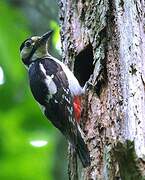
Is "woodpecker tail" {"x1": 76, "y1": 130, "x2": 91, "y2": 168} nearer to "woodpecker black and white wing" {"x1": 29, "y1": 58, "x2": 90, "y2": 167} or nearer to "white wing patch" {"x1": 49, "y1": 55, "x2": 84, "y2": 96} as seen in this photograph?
"woodpecker black and white wing" {"x1": 29, "y1": 58, "x2": 90, "y2": 167}

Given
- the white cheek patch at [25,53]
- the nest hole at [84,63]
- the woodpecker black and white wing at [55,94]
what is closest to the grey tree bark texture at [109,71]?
the nest hole at [84,63]

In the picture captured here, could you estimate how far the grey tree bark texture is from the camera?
8.96 ft

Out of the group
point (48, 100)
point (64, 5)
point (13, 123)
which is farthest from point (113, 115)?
point (13, 123)

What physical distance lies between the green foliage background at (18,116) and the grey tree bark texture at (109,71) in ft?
1.77

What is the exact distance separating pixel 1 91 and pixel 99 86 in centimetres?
126

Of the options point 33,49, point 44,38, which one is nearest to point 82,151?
point 44,38

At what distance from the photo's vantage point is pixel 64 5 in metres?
4.10

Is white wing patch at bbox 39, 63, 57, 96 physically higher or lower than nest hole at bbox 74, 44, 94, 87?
lower

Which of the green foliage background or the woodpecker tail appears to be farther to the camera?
the green foliage background

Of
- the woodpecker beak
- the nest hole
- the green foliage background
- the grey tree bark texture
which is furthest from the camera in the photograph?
the woodpecker beak

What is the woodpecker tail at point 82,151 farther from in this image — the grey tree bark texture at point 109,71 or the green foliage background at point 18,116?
the green foliage background at point 18,116

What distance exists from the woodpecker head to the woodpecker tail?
1.37 meters

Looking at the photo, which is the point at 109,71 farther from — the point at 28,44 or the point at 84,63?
the point at 28,44

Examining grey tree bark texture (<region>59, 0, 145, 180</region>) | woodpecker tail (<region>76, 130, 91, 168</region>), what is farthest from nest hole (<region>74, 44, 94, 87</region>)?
woodpecker tail (<region>76, 130, 91, 168</region>)
